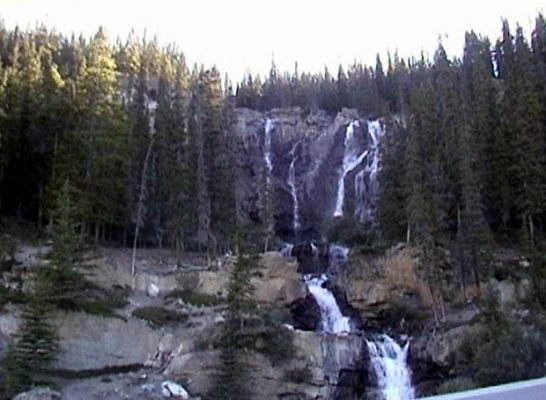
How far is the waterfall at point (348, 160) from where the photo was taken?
42406mm

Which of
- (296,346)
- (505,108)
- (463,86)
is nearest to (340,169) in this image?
(463,86)

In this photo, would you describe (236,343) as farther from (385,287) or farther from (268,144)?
(268,144)

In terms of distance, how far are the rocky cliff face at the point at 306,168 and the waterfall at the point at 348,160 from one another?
7cm

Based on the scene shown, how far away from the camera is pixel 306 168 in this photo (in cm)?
4578

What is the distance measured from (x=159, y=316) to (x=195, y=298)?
286 centimetres

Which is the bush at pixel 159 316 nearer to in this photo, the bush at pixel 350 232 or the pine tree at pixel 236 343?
the pine tree at pixel 236 343

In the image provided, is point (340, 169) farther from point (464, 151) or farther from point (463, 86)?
point (464, 151)

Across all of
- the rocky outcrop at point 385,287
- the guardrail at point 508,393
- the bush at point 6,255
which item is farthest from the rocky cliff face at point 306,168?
the guardrail at point 508,393

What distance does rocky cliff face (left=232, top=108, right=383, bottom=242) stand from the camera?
42094mm

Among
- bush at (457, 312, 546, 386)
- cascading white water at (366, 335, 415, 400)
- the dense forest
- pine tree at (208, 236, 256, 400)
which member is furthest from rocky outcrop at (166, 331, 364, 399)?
the dense forest

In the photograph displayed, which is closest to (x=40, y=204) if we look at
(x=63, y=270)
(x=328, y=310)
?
(x=63, y=270)

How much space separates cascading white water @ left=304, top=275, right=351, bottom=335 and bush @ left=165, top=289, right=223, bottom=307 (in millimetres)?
4321

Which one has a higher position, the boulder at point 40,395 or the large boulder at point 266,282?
the large boulder at point 266,282

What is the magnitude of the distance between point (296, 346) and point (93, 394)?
628 centimetres
